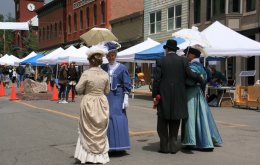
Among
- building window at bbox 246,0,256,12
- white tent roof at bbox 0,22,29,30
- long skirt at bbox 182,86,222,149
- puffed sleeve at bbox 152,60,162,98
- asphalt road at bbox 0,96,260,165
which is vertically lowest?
asphalt road at bbox 0,96,260,165

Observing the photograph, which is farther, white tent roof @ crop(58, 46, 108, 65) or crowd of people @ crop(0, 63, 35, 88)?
crowd of people @ crop(0, 63, 35, 88)

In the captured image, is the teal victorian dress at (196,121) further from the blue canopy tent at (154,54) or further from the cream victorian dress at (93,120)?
the blue canopy tent at (154,54)

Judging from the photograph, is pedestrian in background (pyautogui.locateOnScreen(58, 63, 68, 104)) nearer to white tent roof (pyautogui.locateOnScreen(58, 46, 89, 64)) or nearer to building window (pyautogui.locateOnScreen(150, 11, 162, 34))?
white tent roof (pyautogui.locateOnScreen(58, 46, 89, 64))

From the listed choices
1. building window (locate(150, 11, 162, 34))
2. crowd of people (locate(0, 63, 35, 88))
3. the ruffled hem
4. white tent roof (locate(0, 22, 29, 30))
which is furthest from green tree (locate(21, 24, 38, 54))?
the ruffled hem

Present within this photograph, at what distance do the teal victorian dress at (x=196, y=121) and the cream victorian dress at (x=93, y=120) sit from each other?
1.48 m

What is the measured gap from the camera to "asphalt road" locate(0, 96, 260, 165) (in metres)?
6.52

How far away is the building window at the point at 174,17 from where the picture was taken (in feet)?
97.6

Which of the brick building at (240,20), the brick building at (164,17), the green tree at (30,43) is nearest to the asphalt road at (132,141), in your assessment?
the brick building at (240,20)

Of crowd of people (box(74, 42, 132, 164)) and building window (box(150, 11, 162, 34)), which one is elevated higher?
building window (box(150, 11, 162, 34))

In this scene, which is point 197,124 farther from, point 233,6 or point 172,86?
point 233,6

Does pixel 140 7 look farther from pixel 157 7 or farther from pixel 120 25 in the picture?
pixel 157 7

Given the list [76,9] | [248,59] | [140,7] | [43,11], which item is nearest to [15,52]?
[43,11]

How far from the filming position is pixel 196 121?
22.9 feet

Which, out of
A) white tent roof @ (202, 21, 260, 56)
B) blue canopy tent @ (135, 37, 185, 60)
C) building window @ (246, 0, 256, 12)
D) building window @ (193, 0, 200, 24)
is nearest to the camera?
white tent roof @ (202, 21, 260, 56)
